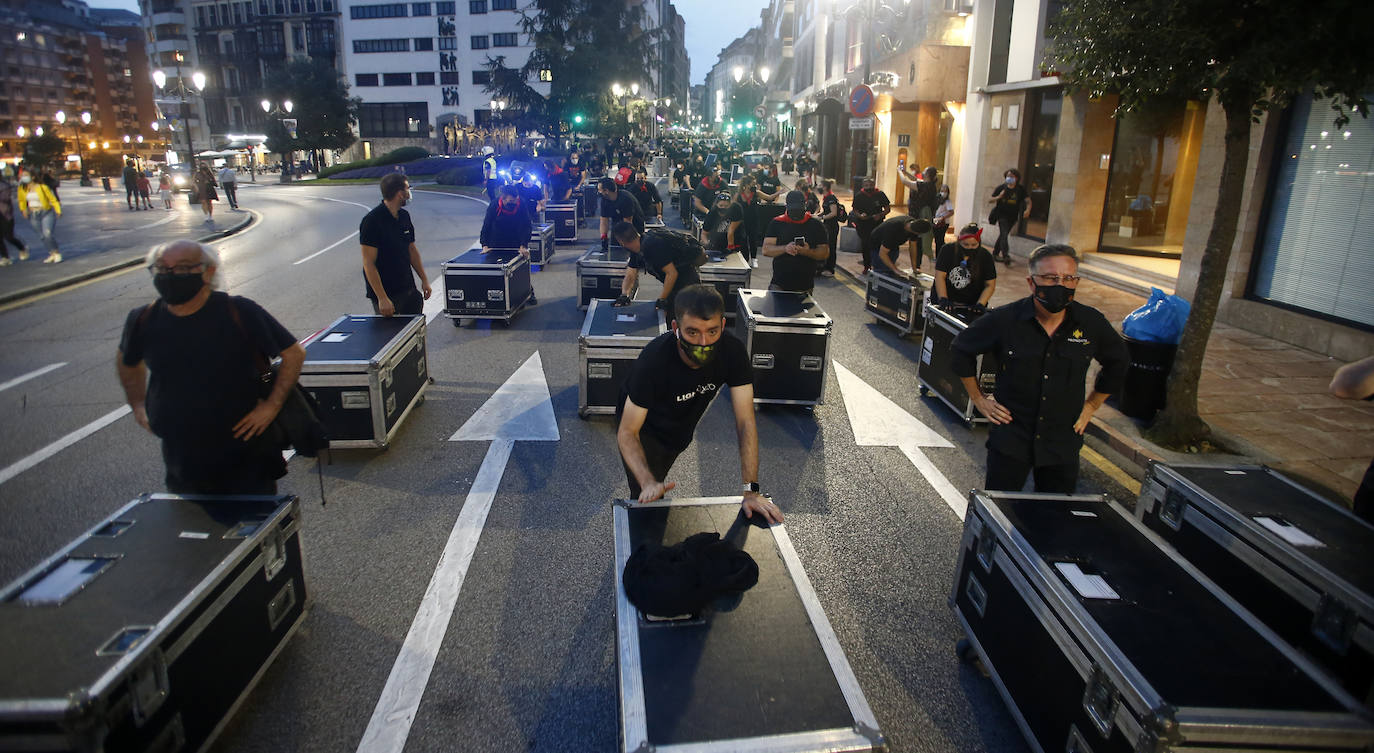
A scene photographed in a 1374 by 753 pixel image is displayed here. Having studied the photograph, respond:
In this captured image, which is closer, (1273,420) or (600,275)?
(1273,420)

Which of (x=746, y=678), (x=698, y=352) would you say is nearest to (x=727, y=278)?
(x=698, y=352)

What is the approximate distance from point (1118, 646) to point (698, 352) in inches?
88.8

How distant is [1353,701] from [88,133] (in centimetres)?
14749

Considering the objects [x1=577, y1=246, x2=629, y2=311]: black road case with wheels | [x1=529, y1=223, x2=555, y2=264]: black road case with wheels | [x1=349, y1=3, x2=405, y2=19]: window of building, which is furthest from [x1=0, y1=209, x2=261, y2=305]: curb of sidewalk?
[x1=349, y1=3, x2=405, y2=19]: window of building

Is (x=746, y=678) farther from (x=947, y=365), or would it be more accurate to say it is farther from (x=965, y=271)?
(x=965, y=271)

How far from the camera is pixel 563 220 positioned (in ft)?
67.4

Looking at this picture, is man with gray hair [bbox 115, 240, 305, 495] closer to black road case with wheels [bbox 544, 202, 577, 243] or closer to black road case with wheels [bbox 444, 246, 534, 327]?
black road case with wheels [bbox 444, 246, 534, 327]

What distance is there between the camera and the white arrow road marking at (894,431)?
6.53 meters

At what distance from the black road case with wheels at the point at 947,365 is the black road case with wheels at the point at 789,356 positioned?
4.05 feet

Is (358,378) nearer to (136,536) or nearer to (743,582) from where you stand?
(136,536)

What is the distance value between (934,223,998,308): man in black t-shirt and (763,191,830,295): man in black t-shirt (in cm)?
139

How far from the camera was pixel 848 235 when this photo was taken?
19812mm

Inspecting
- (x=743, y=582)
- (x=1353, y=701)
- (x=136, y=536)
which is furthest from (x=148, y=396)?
(x=1353, y=701)

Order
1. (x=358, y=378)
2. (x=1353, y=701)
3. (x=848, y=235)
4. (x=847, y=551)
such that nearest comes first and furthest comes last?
(x=1353, y=701) < (x=847, y=551) < (x=358, y=378) < (x=848, y=235)
